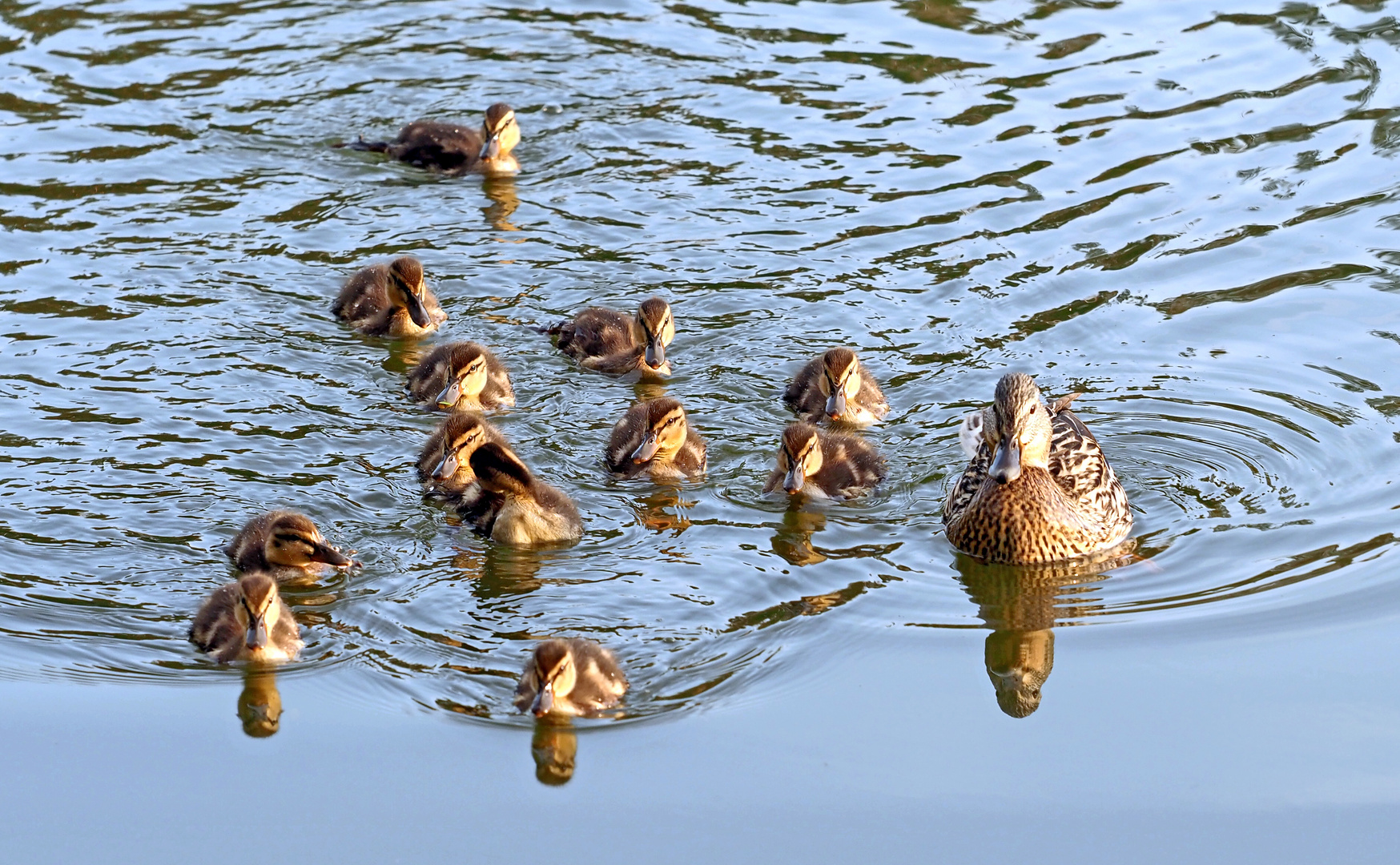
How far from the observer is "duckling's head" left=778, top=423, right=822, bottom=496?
6668mm

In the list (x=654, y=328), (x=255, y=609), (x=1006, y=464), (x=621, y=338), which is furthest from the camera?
(x=621, y=338)

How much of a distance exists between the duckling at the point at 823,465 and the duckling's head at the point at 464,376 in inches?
50.3

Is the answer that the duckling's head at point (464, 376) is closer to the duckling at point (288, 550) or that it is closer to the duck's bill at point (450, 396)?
the duck's bill at point (450, 396)

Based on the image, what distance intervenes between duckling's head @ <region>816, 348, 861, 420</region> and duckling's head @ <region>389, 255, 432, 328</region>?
6.13 feet

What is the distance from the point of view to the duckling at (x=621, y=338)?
7.64 metres

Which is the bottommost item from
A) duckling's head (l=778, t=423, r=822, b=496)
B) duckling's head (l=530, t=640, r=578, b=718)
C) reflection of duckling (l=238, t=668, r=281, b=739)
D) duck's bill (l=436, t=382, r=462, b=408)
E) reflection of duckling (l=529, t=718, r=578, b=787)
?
reflection of duckling (l=238, t=668, r=281, b=739)

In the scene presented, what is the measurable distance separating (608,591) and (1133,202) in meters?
4.26

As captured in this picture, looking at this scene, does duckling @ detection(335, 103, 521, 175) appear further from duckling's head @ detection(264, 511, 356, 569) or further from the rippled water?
duckling's head @ detection(264, 511, 356, 569)

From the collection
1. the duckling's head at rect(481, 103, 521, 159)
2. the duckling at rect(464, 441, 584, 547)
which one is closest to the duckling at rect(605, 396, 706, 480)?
the duckling at rect(464, 441, 584, 547)

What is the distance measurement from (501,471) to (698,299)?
2.29 meters

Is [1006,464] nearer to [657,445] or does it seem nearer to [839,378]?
[839,378]

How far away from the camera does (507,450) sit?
6.40m

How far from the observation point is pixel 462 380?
289 inches

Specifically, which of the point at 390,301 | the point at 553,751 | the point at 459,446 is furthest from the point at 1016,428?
the point at 390,301
